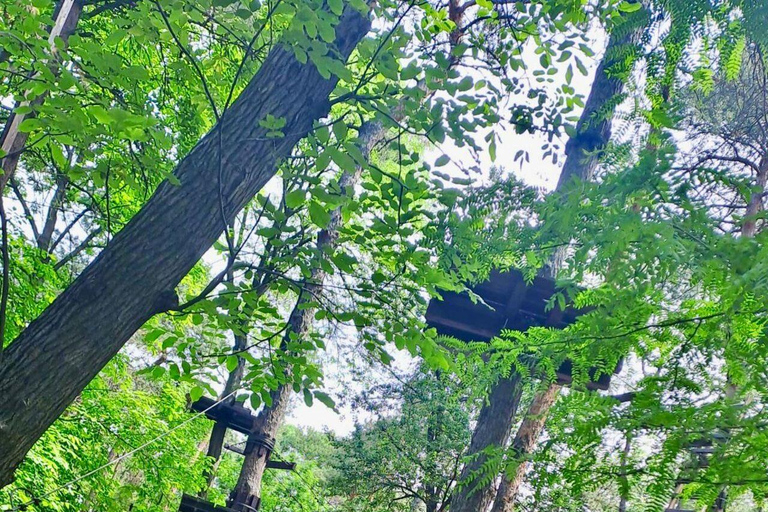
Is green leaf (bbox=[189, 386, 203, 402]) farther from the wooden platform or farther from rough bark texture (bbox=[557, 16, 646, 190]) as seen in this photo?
the wooden platform

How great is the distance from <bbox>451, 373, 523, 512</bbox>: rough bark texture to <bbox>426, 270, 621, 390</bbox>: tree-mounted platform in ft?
4.87

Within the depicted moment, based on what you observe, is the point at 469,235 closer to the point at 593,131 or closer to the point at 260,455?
the point at 593,131

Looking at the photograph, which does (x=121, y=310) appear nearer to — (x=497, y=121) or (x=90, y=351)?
→ (x=90, y=351)

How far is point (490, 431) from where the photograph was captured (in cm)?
394

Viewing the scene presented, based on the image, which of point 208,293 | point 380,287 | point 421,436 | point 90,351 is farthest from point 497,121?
point 421,436

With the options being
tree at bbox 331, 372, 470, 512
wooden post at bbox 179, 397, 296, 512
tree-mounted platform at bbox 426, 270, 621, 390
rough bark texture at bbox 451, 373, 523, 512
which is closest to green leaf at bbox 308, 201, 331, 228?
tree-mounted platform at bbox 426, 270, 621, 390

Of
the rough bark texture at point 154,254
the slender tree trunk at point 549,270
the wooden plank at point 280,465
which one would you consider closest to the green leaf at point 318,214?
the rough bark texture at point 154,254

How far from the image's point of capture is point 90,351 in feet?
5.76

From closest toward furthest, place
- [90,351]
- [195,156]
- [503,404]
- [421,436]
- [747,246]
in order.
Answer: [747,246]
[90,351]
[195,156]
[503,404]
[421,436]

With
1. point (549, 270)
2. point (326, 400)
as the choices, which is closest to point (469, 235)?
point (326, 400)

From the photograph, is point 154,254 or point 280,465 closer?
point 154,254

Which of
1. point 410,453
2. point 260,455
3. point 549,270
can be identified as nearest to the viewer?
point 549,270

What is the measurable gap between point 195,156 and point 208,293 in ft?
1.61

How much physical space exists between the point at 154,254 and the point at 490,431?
278 centimetres
